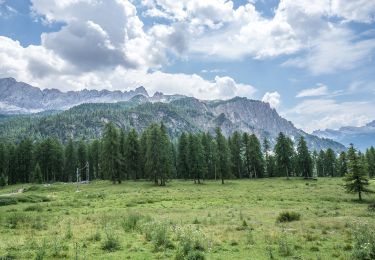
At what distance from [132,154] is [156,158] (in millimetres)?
21105

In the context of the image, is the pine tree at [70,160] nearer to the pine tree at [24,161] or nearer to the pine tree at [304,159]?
the pine tree at [24,161]

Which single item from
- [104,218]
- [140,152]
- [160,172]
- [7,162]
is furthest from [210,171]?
[104,218]

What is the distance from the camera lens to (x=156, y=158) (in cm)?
8575

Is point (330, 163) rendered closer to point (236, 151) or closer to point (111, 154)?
point (236, 151)

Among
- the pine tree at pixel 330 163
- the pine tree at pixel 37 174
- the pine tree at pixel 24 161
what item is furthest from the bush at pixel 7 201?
the pine tree at pixel 330 163

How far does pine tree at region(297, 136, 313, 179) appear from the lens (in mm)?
112188

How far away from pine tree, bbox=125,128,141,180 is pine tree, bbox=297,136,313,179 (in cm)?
5236

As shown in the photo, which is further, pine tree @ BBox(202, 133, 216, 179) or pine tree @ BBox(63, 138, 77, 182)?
pine tree @ BBox(63, 138, 77, 182)

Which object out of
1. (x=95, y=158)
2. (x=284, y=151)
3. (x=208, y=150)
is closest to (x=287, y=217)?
(x=208, y=150)

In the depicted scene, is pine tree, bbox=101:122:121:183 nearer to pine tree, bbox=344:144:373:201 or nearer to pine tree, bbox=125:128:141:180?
pine tree, bbox=125:128:141:180

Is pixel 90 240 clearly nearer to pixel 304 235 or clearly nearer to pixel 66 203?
pixel 304 235

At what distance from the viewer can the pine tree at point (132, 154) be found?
104 metres

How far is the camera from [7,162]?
11600cm

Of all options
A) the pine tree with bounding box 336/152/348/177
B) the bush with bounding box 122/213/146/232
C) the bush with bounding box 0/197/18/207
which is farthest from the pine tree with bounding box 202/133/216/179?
the bush with bounding box 122/213/146/232
